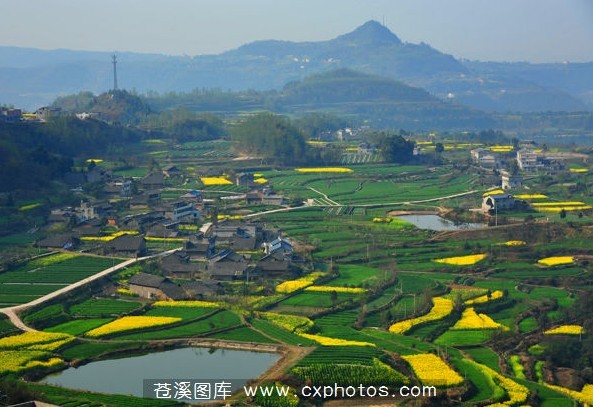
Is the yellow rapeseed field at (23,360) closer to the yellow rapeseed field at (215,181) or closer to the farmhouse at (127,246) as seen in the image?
the farmhouse at (127,246)

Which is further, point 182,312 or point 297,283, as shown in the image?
point 297,283

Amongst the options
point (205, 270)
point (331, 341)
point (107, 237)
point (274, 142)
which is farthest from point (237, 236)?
point (274, 142)

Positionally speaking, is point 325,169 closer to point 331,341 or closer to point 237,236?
point 237,236

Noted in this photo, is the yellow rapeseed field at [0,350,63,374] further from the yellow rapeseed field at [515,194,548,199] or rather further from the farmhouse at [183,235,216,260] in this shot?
the yellow rapeseed field at [515,194,548,199]

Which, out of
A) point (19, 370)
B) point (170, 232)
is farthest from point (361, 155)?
point (19, 370)

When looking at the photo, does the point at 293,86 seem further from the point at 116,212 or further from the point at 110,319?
the point at 110,319

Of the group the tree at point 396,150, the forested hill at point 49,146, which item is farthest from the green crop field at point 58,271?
the tree at point 396,150
